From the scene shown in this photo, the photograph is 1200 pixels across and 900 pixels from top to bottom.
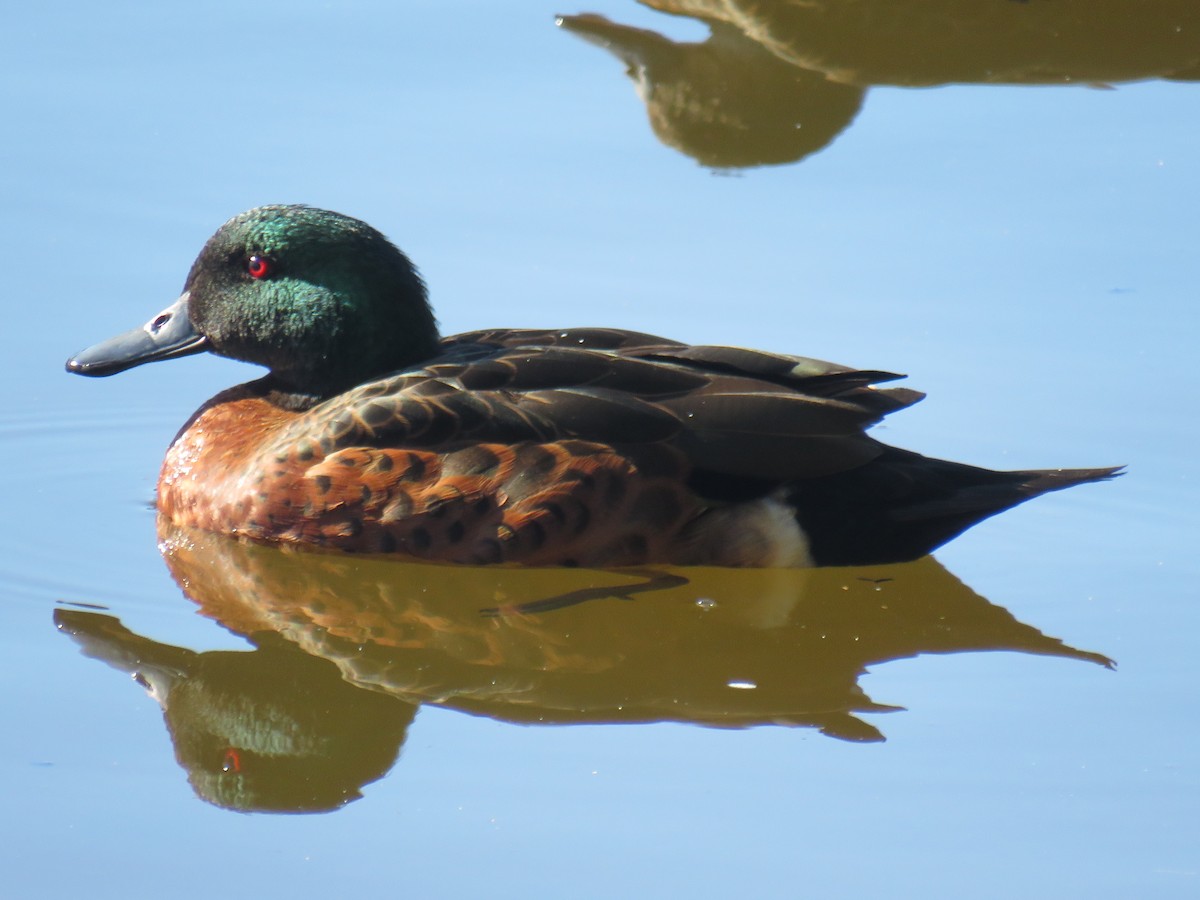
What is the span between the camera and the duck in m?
6.19

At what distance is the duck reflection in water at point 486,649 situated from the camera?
5.23m

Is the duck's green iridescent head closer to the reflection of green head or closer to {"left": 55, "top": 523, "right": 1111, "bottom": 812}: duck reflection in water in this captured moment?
{"left": 55, "top": 523, "right": 1111, "bottom": 812}: duck reflection in water

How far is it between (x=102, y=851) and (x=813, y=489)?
275 cm

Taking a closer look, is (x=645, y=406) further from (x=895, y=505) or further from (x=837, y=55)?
(x=837, y=55)

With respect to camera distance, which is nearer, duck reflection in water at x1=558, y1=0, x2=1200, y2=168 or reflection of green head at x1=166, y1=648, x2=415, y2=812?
reflection of green head at x1=166, y1=648, x2=415, y2=812

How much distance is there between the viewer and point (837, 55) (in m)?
9.94

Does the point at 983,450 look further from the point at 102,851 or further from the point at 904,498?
the point at 102,851

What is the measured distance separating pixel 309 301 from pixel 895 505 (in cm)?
214

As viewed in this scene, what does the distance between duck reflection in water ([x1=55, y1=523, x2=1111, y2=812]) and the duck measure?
10cm

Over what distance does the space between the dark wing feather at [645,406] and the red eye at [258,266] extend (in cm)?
62

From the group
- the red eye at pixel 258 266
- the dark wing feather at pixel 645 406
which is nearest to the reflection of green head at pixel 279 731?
the dark wing feather at pixel 645 406

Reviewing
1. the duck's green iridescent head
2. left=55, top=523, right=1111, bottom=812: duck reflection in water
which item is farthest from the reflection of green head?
the duck's green iridescent head

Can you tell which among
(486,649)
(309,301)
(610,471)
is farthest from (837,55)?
(486,649)

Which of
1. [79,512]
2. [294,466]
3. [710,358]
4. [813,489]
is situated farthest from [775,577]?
[79,512]
